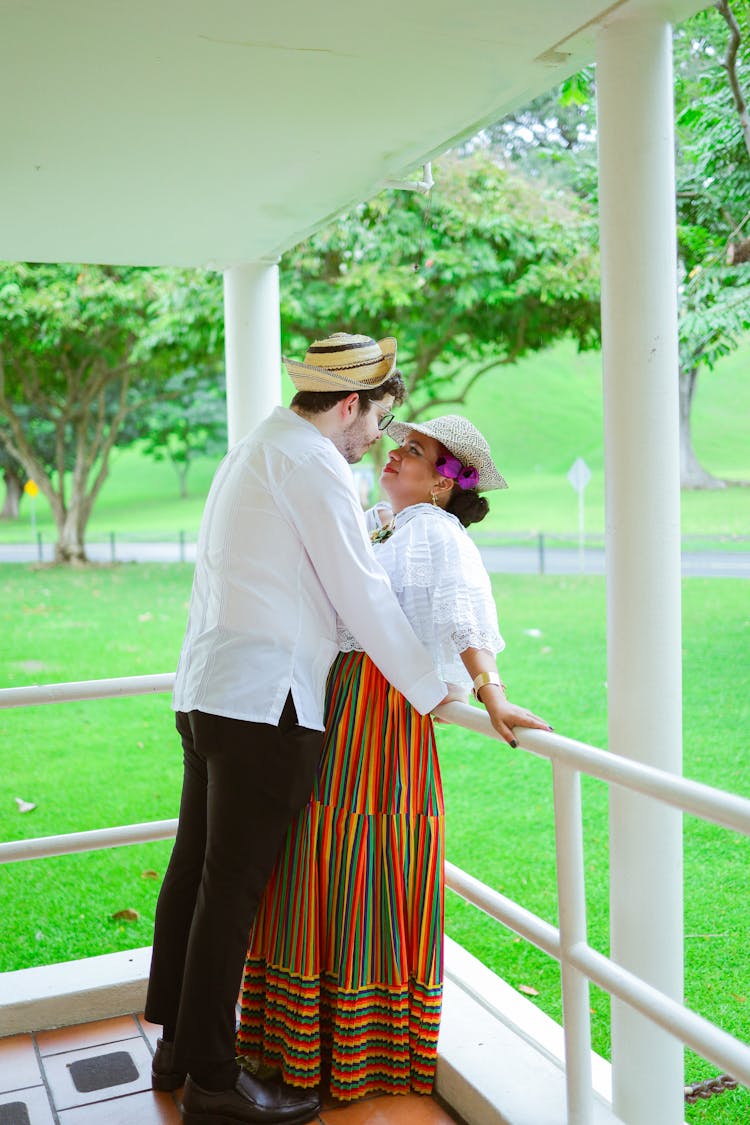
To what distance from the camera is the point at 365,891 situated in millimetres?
2150

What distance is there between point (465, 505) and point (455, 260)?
8739mm

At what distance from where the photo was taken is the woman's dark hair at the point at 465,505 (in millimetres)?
2318

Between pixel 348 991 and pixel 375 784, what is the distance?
0.40 metres

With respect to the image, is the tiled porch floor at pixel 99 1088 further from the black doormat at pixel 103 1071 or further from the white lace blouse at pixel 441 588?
the white lace blouse at pixel 441 588

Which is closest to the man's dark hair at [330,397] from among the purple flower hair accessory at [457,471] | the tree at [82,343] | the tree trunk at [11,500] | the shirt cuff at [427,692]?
the purple flower hair accessory at [457,471]

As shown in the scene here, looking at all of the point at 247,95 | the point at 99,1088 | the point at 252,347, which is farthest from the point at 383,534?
the point at 252,347

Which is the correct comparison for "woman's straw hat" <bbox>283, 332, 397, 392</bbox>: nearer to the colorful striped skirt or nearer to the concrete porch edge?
the colorful striped skirt

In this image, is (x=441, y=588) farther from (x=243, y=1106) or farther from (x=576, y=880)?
(x=243, y=1106)

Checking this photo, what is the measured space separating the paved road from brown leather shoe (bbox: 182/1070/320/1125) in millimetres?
11220

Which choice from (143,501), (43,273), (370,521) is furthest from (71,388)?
(143,501)

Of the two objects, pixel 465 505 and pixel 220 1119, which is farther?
pixel 465 505

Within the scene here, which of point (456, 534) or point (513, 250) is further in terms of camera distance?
point (513, 250)

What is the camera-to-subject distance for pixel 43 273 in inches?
516

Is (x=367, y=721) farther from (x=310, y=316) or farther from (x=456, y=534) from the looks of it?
(x=310, y=316)
